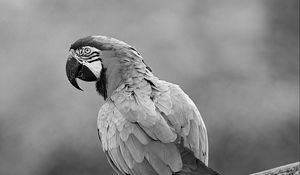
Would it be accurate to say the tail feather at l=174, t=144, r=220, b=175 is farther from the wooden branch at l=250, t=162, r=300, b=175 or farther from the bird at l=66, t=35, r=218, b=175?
the wooden branch at l=250, t=162, r=300, b=175

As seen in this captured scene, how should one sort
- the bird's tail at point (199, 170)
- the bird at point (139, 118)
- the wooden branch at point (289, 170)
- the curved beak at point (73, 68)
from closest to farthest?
the wooden branch at point (289, 170) < the bird's tail at point (199, 170) < the bird at point (139, 118) < the curved beak at point (73, 68)

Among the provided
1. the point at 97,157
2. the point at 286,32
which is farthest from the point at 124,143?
the point at 286,32

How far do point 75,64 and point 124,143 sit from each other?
29.1 inches

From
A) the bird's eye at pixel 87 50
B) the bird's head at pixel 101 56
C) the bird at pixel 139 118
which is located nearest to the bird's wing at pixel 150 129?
the bird at pixel 139 118

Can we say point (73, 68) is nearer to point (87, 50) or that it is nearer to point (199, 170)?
point (87, 50)

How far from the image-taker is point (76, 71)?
9.98 ft

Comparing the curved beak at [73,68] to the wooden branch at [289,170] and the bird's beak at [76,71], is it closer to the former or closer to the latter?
the bird's beak at [76,71]

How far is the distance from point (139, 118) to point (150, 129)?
0.09 m

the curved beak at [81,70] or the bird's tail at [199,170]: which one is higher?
the curved beak at [81,70]

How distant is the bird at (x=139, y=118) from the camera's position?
2.29m

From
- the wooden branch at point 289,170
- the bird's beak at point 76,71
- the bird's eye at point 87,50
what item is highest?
the bird's eye at point 87,50

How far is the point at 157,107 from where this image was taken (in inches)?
98.7

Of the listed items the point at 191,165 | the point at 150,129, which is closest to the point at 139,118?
the point at 150,129

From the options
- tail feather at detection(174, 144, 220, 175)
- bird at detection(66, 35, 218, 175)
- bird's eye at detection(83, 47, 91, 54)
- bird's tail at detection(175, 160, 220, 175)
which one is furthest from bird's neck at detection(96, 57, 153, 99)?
bird's tail at detection(175, 160, 220, 175)
